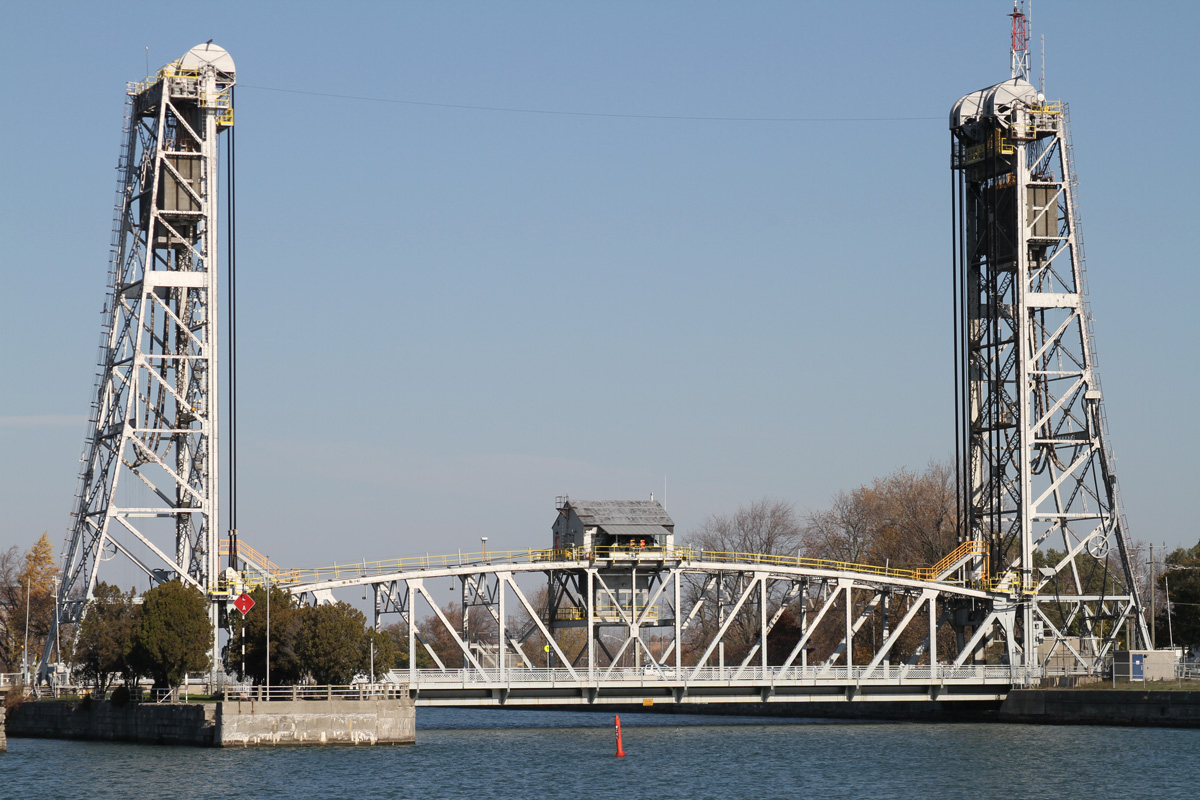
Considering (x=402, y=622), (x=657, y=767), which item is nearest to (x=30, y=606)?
(x=402, y=622)

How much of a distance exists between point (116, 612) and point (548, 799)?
2815 centimetres

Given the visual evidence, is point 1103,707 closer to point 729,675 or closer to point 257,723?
point 729,675

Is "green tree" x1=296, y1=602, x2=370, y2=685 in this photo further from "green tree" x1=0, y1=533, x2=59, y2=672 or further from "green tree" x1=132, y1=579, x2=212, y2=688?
"green tree" x1=0, y1=533, x2=59, y2=672

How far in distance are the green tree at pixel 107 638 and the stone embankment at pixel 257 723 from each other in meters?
1.78

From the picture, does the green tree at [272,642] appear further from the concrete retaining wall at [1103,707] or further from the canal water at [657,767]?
the concrete retaining wall at [1103,707]

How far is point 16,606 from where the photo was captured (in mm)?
108062

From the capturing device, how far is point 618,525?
79.4 m

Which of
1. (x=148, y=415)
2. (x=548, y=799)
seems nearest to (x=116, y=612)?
(x=148, y=415)

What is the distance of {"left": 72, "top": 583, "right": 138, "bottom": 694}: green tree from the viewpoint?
69938 millimetres

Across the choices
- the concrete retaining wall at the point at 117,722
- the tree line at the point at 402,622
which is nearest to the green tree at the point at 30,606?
the tree line at the point at 402,622

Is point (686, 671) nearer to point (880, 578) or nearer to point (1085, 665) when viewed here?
point (880, 578)

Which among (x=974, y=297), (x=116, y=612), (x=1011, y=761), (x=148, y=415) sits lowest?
(x=1011, y=761)

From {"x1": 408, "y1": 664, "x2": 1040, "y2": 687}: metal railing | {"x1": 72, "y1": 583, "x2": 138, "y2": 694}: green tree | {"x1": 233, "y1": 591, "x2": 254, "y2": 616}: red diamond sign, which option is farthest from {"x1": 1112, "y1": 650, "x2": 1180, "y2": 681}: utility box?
{"x1": 72, "y1": 583, "x2": 138, "y2": 694}: green tree

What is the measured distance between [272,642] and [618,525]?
61.8 feet
